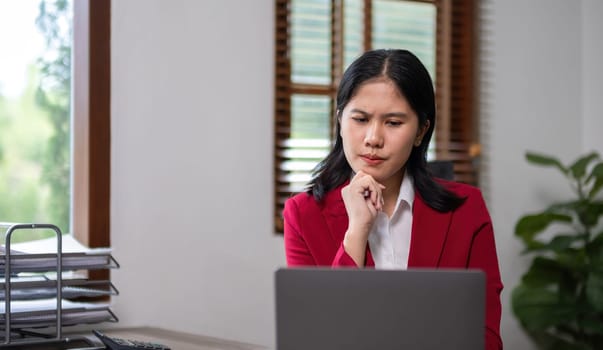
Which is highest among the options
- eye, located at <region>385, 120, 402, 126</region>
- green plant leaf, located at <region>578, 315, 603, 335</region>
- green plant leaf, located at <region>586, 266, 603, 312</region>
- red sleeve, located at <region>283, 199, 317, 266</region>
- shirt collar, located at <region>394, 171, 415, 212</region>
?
eye, located at <region>385, 120, 402, 126</region>

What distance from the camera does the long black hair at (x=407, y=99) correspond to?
174 centimetres

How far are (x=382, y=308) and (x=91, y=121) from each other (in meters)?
1.78

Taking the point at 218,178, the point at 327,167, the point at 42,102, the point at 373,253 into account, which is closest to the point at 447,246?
the point at 373,253

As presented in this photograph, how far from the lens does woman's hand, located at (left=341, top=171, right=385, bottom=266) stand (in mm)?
1689

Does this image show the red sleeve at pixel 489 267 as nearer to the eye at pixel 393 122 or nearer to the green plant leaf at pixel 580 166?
the eye at pixel 393 122

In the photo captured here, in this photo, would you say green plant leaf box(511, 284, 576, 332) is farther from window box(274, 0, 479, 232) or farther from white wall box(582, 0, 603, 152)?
white wall box(582, 0, 603, 152)

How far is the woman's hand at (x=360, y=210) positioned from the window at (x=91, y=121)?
123 cm

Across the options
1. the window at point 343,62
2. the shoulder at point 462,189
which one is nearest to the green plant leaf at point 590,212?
the window at point 343,62

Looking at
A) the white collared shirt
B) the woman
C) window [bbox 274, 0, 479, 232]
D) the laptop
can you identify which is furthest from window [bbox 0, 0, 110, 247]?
the laptop

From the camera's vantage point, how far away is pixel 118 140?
108 inches

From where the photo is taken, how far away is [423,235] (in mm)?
1775

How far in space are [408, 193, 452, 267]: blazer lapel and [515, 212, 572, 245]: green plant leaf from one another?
2.00 meters

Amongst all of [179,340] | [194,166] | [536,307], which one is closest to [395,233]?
[179,340]

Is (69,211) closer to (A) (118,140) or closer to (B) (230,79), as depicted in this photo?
(A) (118,140)
